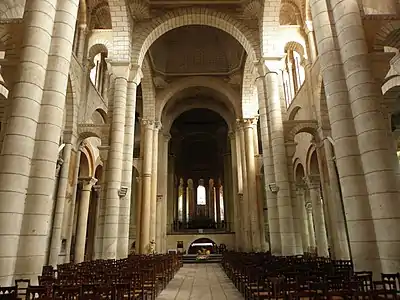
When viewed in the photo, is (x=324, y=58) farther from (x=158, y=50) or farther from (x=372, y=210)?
(x=158, y=50)

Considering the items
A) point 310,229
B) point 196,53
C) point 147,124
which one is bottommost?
point 310,229

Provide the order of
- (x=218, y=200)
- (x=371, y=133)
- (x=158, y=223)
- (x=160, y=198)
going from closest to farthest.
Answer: (x=371, y=133), (x=158, y=223), (x=160, y=198), (x=218, y=200)

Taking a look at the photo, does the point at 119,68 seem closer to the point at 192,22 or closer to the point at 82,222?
the point at 192,22

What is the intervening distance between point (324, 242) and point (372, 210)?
1260 centimetres

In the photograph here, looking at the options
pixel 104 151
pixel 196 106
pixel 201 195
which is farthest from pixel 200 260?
pixel 201 195

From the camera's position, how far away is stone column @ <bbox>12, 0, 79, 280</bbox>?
6164mm

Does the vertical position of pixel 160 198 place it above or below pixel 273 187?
above

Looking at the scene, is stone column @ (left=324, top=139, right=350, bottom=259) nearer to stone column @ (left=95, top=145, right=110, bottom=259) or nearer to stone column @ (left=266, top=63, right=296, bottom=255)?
stone column @ (left=266, top=63, right=296, bottom=255)

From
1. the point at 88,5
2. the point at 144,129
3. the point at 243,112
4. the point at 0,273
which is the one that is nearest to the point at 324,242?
the point at 243,112

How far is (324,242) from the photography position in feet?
58.0

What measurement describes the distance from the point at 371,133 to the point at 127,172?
10.9 m

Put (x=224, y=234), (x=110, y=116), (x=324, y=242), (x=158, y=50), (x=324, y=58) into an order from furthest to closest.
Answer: (x=224, y=234) → (x=158, y=50) → (x=324, y=242) → (x=110, y=116) → (x=324, y=58)

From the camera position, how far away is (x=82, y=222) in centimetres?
1775

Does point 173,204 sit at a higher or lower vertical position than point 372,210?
higher
